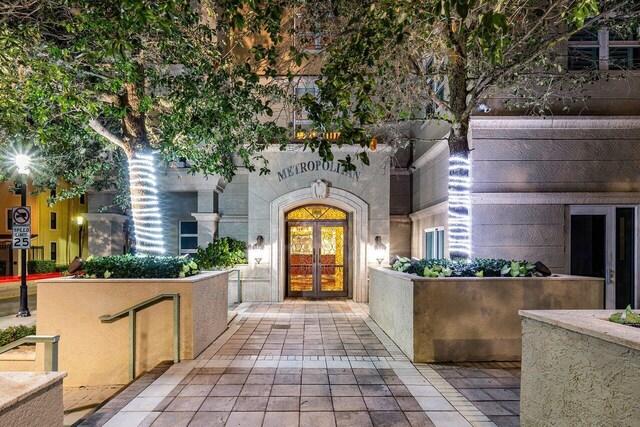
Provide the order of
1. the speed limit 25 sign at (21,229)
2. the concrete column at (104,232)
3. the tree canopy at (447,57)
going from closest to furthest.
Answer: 1. the tree canopy at (447,57)
2. the speed limit 25 sign at (21,229)
3. the concrete column at (104,232)

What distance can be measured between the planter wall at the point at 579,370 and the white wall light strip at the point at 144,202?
272 inches

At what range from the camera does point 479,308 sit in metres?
6.23

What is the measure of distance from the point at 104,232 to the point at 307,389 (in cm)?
1397

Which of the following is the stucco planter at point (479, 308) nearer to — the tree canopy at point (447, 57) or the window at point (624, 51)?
the tree canopy at point (447, 57)

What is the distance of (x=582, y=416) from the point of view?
114 inches

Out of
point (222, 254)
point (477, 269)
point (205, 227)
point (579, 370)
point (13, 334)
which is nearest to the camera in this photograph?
point (579, 370)

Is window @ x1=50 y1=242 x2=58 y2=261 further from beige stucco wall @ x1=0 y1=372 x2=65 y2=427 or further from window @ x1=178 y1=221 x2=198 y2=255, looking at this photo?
beige stucco wall @ x1=0 y1=372 x2=65 y2=427

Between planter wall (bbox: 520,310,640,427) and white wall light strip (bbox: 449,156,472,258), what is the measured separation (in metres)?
4.09

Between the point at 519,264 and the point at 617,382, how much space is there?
14.5ft

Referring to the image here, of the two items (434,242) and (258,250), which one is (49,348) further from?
(434,242)

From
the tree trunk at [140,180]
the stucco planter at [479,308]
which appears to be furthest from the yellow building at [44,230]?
the stucco planter at [479,308]

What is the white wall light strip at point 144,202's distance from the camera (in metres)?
8.05

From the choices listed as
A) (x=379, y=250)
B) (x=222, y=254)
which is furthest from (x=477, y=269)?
(x=222, y=254)

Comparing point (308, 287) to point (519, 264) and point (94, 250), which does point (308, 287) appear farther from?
point (94, 250)
